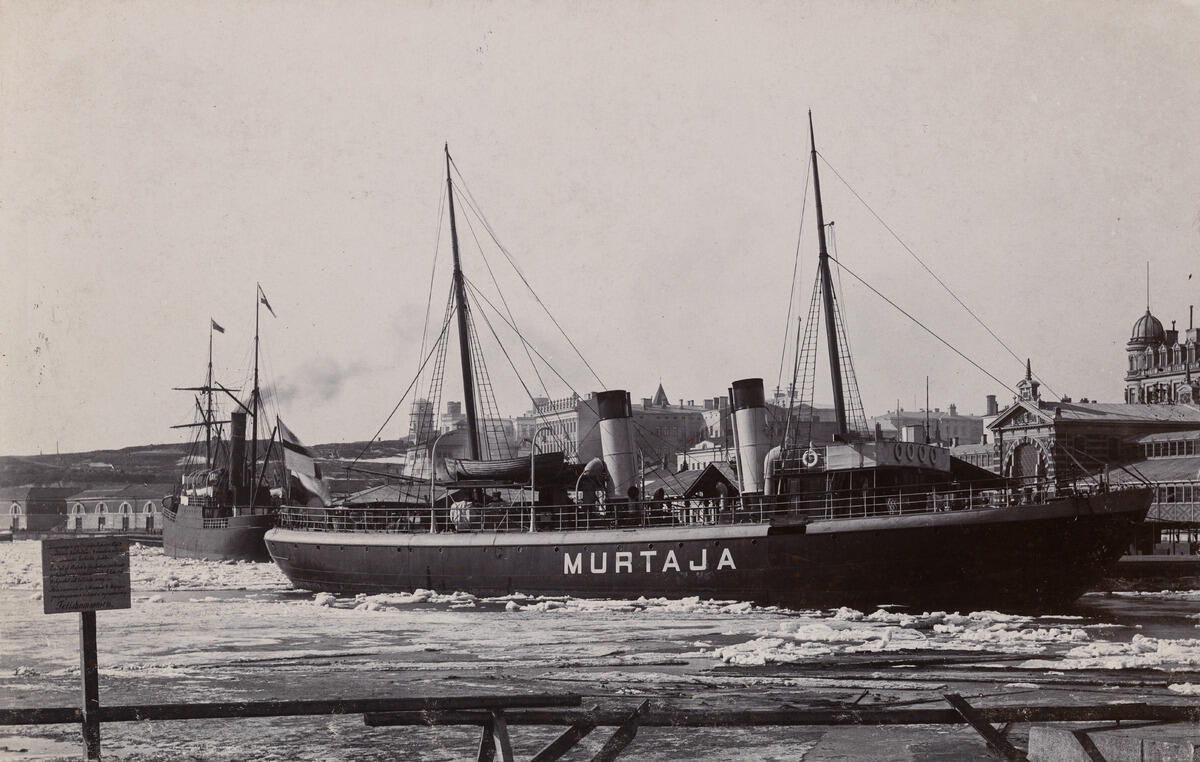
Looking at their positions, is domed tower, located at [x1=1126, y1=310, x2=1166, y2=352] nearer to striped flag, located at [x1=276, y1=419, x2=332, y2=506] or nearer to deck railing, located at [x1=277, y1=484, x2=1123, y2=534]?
deck railing, located at [x1=277, y1=484, x2=1123, y2=534]

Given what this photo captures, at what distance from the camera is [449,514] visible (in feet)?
108

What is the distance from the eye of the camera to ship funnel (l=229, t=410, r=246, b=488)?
6594 centimetres

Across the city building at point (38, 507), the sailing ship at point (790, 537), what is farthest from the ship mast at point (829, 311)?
the city building at point (38, 507)

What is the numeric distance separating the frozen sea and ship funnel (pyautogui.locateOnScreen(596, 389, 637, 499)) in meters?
4.79

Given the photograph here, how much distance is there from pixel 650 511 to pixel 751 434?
11.1 ft

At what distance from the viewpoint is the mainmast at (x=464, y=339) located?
3544 centimetres

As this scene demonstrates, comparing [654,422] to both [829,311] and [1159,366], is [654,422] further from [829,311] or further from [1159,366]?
[829,311]

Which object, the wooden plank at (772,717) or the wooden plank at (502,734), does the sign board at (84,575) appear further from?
the wooden plank at (502,734)

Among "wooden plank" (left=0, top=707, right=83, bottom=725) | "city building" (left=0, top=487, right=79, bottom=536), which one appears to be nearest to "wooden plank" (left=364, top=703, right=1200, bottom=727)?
"wooden plank" (left=0, top=707, right=83, bottom=725)

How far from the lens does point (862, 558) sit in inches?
931

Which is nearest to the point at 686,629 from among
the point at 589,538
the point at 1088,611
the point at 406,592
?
the point at 589,538

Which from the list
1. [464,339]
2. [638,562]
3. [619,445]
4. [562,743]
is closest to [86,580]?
[562,743]

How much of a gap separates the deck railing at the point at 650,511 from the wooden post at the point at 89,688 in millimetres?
17249

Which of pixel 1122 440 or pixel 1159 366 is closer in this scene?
pixel 1122 440
